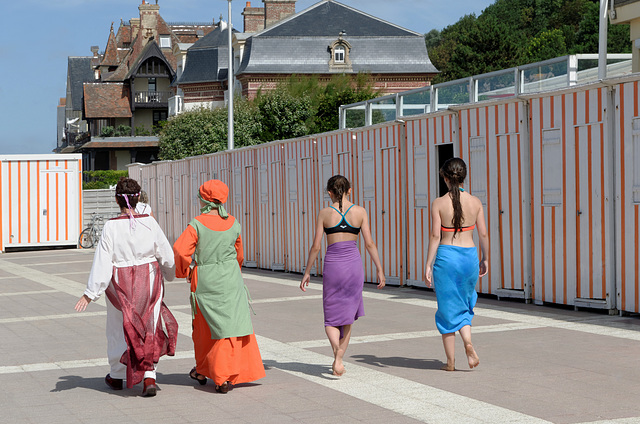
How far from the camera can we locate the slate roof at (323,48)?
64062 mm

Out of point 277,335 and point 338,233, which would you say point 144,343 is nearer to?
point 338,233

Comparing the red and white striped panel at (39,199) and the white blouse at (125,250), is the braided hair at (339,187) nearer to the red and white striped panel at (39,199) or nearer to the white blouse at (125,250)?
the white blouse at (125,250)

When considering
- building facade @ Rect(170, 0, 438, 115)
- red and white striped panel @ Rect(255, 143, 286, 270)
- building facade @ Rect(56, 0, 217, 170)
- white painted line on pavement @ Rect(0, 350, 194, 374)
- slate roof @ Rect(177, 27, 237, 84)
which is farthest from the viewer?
A: building facade @ Rect(56, 0, 217, 170)

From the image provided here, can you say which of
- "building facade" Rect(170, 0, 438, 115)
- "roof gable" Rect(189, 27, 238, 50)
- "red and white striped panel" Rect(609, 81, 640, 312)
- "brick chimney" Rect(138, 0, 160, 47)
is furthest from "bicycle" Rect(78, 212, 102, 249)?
"brick chimney" Rect(138, 0, 160, 47)

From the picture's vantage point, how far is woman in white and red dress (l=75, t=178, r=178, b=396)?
23.7 feet

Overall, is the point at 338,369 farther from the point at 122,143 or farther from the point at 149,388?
the point at 122,143

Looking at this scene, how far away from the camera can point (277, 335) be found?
10.3 m

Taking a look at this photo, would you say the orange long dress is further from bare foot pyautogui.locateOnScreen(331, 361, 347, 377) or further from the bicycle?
the bicycle

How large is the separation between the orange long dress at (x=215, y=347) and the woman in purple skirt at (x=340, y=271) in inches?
26.7

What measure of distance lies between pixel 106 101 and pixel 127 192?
255 ft

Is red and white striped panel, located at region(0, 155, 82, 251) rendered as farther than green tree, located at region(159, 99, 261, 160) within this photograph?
No

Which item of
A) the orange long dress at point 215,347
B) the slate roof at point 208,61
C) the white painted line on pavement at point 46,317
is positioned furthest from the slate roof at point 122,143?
the orange long dress at point 215,347

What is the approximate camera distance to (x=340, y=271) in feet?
25.6

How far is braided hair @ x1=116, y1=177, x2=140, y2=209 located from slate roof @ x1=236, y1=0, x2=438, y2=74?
56147 millimetres
